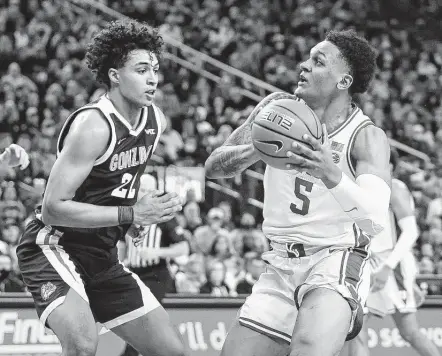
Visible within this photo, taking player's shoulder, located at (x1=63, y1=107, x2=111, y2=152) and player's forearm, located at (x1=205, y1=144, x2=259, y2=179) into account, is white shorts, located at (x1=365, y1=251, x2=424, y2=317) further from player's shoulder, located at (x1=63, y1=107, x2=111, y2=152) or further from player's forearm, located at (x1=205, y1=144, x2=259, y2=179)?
player's shoulder, located at (x1=63, y1=107, x2=111, y2=152)

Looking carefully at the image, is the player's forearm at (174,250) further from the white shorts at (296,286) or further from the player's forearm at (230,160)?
the white shorts at (296,286)

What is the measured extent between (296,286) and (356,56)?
1.18 metres

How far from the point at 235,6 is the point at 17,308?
1036 cm

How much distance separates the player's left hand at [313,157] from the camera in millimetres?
3485

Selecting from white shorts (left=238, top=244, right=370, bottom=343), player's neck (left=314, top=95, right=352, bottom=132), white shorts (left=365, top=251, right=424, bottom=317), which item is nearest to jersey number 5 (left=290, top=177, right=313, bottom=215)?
white shorts (left=238, top=244, right=370, bottom=343)

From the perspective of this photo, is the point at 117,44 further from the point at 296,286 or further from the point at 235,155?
the point at 296,286

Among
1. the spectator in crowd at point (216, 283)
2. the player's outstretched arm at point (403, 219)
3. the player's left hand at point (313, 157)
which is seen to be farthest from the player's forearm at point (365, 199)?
the spectator in crowd at point (216, 283)

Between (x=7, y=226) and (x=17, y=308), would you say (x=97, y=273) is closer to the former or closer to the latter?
(x=17, y=308)

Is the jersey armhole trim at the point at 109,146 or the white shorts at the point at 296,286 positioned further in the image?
the jersey armhole trim at the point at 109,146

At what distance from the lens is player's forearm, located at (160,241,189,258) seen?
6.79m

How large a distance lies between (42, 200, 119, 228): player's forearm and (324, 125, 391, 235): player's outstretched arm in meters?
1.10

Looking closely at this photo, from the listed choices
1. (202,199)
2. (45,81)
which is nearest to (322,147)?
(202,199)

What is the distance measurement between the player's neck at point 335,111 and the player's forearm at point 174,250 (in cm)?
277

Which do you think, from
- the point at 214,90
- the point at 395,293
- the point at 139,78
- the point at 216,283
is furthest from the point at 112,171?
the point at 214,90
